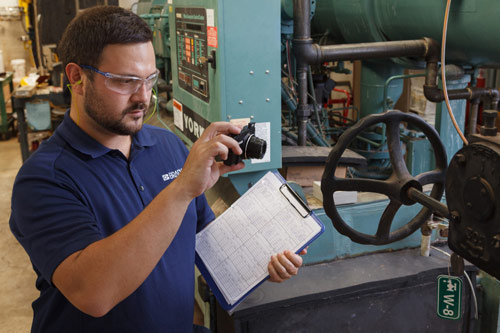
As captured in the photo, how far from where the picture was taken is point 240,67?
1.97m

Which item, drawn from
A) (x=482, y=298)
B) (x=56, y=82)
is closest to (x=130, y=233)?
(x=482, y=298)

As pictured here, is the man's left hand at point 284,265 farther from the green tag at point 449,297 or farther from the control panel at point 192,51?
the control panel at point 192,51

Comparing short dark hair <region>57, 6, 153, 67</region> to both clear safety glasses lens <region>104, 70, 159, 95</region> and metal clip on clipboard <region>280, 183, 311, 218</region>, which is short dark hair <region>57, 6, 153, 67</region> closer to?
clear safety glasses lens <region>104, 70, 159, 95</region>

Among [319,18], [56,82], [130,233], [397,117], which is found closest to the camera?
[130,233]

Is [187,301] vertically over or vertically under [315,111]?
under

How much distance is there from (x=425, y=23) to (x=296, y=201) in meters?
1.00

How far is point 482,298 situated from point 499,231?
1.39m

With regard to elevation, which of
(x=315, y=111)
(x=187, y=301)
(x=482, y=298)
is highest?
(x=315, y=111)

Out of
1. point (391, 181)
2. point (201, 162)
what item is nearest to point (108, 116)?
point (201, 162)

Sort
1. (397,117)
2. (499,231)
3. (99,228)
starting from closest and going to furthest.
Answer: (499,231) < (99,228) < (397,117)

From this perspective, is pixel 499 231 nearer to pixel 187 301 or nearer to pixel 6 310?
pixel 187 301

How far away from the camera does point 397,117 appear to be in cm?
135

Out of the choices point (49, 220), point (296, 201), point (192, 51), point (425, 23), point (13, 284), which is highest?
point (425, 23)

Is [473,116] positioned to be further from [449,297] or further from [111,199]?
[111,199]
